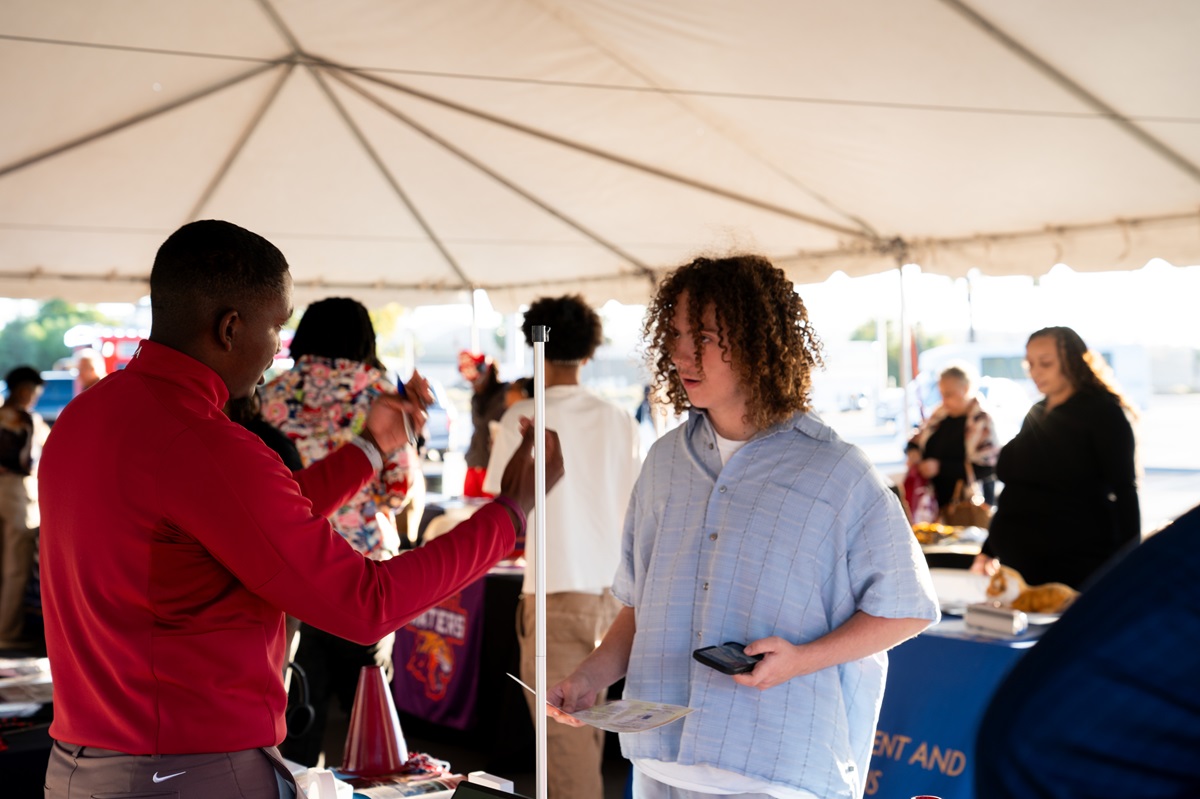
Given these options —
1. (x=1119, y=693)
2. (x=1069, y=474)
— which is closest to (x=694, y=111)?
(x=1069, y=474)

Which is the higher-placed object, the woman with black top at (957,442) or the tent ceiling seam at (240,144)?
the tent ceiling seam at (240,144)

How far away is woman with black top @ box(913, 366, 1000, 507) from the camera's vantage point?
6.20 meters

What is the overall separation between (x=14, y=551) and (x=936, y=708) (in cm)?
608

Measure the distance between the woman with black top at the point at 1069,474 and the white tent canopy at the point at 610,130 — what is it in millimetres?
993

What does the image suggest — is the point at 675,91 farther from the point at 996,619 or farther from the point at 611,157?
the point at 996,619

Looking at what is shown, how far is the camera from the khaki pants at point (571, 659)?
3750mm

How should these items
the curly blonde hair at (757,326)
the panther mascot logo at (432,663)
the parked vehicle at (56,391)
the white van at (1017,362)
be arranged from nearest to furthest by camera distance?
the curly blonde hair at (757,326)
the panther mascot logo at (432,663)
the white van at (1017,362)
the parked vehicle at (56,391)

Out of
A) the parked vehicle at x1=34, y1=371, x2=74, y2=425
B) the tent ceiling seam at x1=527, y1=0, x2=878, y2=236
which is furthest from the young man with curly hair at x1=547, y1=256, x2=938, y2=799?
the parked vehicle at x1=34, y1=371, x2=74, y2=425

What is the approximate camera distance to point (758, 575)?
1701mm

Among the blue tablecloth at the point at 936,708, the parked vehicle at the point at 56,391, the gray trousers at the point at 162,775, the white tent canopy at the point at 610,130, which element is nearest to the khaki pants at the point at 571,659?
the blue tablecloth at the point at 936,708

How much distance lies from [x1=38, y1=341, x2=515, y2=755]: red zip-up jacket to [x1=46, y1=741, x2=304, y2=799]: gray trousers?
0.05 ft

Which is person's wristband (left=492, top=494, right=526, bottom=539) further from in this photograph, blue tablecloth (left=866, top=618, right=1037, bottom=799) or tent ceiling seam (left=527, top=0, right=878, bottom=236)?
tent ceiling seam (left=527, top=0, right=878, bottom=236)

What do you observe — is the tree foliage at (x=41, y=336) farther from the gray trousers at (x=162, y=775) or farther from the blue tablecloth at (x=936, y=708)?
the gray trousers at (x=162, y=775)

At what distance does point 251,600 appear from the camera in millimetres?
→ 1351
